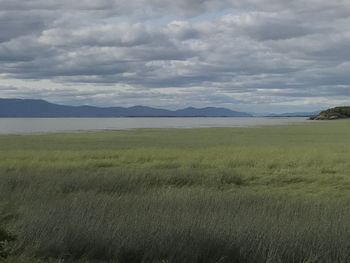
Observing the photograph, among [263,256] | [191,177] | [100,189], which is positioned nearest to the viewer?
[263,256]

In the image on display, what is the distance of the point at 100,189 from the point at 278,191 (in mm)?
5934

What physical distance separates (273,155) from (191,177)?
14.0m

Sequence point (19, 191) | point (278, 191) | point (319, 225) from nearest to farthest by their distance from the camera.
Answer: point (319, 225), point (19, 191), point (278, 191)

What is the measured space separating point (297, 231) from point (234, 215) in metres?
2.05

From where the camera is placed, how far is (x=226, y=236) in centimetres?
962

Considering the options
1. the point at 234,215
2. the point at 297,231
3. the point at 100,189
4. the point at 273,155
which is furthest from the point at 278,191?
the point at 273,155

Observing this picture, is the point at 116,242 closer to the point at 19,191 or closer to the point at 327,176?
the point at 19,191

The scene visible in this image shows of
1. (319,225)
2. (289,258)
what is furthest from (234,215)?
(289,258)

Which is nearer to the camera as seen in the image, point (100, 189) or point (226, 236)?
point (226, 236)

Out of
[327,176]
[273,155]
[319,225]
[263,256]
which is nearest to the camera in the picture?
[263,256]

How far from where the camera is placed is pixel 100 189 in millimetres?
18078

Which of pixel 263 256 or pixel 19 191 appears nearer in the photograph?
pixel 263 256

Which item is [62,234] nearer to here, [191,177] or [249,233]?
[249,233]

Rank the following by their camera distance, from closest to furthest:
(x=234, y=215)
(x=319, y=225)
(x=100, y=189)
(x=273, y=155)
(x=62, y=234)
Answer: (x=62, y=234) → (x=319, y=225) → (x=234, y=215) → (x=100, y=189) → (x=273, y=155)
